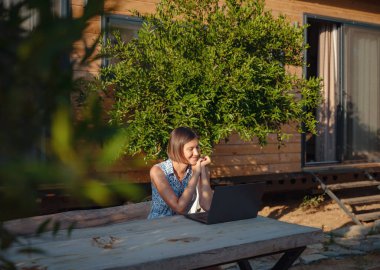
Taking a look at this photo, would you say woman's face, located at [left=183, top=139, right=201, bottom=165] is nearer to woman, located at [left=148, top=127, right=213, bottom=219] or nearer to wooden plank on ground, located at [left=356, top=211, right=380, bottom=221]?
woman, located at [left=148, top=127, right=213, bottom=219]

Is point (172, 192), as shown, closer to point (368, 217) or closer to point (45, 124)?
point (45, 124)

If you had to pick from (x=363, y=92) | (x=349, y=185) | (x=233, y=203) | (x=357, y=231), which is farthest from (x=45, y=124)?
(x=363, y=92)

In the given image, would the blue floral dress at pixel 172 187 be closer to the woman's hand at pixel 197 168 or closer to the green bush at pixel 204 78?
the woman's hand at pixel 197 168

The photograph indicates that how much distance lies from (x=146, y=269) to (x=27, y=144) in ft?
5.31

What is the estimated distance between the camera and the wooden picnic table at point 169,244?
7.80 feet

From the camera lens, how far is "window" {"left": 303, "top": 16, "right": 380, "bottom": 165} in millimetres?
9500

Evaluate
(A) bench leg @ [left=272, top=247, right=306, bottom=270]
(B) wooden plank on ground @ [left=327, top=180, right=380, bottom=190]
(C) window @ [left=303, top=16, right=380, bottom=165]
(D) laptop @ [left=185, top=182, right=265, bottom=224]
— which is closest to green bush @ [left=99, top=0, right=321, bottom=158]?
(B) wooden plank on ground @ [left=327, top=180, right=380, bottom=190]

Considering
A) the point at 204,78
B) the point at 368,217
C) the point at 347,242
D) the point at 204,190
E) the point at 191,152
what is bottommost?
the point at 347,242

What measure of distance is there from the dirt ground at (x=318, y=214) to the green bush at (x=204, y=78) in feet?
5.69

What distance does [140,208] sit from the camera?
391cm

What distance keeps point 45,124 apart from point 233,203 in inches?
96.7

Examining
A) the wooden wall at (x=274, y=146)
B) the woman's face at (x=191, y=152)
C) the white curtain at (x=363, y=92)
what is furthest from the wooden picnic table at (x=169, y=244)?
the white curtain at (x=363, y=92)

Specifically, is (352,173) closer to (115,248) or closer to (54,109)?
(115,248)

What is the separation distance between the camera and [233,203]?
3.22 meters
